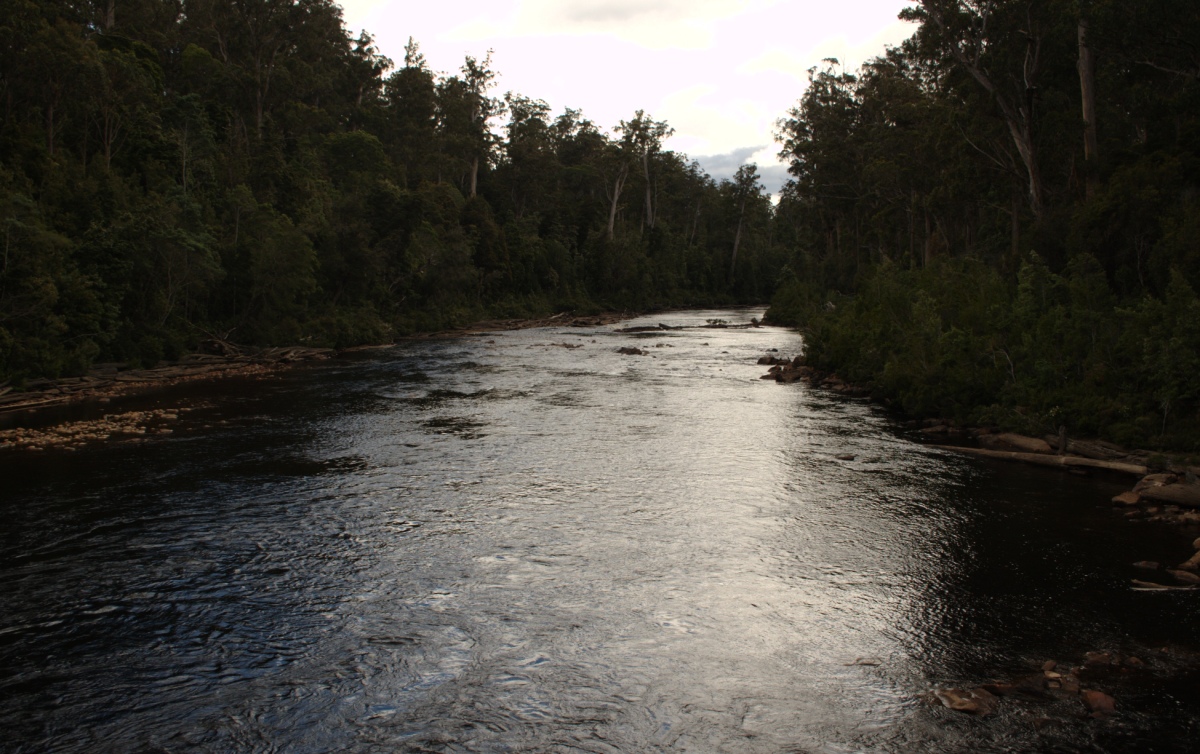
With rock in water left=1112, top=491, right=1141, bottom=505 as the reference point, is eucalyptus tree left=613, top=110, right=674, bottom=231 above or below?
above

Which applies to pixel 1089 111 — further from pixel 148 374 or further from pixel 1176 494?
pixel 148 374

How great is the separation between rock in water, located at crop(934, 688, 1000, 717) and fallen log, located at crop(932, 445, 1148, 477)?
10080 mm

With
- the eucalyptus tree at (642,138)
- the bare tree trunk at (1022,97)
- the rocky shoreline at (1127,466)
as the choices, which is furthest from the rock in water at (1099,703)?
the eucalyptus tree at (642,138)

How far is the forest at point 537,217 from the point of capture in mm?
20844

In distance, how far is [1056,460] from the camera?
16562mm

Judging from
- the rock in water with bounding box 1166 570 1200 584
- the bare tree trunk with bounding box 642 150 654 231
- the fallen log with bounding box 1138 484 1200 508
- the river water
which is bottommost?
the river water

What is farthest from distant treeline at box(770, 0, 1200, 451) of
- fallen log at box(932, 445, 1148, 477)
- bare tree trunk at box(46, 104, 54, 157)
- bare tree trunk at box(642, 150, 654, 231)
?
bare tree trunk at box(642, 150, 654, 231)

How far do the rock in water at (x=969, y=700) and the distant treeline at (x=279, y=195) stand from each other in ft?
81.7

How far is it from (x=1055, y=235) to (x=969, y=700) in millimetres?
25449

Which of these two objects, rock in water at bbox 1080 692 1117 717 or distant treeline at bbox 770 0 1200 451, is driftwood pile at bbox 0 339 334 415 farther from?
rock in water at bbox 1080 692 1117 717

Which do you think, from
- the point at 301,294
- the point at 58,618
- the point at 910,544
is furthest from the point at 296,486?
the point at 301,294

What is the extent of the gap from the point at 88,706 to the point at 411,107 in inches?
2983

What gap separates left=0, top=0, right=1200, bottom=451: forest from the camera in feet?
68.4

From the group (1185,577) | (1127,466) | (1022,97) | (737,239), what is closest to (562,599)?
(1185,577)
